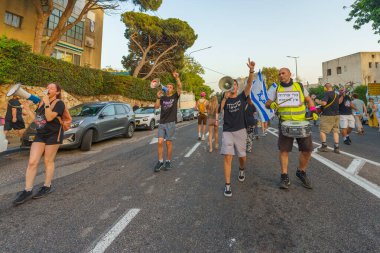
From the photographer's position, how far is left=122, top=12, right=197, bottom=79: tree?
28219mm

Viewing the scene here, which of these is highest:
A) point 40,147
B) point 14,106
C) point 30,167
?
point 14,106

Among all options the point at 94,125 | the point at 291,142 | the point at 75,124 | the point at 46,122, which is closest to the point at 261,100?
the point at 291,142

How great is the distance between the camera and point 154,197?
12.2 ft

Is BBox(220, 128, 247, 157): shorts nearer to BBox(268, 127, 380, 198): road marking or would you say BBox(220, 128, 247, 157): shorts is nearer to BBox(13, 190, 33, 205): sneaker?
BBox(268, 127, 380, 198): road marking

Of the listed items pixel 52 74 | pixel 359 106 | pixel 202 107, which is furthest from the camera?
pixel 52 74

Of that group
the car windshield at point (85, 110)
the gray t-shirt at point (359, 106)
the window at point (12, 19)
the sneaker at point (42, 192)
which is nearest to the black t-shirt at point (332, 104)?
the gray t-shirt at point (359, 106)

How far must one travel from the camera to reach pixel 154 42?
29.8 m

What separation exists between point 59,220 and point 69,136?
487 centimetres

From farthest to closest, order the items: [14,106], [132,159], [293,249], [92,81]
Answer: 1. [92,81]
2. [14,106]
3. [132,159]
4. [293,249]

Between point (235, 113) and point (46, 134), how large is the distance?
122 inches

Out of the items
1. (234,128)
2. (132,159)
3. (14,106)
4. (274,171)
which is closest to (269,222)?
(234,128)

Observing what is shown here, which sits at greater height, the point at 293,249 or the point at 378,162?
the point at 378,162

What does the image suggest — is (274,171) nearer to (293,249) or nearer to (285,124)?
(285,124)

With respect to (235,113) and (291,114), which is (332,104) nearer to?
(291,114)
